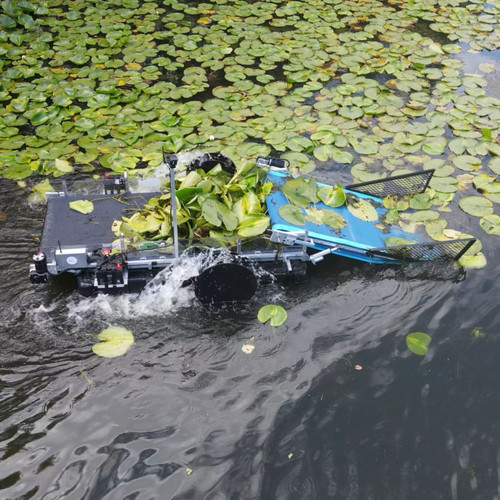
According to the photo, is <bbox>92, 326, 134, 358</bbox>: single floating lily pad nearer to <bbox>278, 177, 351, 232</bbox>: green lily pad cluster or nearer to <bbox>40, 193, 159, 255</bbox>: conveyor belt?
<bbox>40, 193, 159, 255</bbox>: conveyor belt

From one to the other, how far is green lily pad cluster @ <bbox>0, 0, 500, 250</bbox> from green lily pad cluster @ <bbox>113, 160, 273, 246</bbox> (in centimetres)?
146

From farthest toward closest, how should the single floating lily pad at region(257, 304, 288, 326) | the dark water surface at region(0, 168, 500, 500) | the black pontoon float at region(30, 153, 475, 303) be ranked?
the single floating lily pad at region(257, 304, 288, 326)
the black pontoon float at region(30, 153, 475, 303)
the dark water surface at region(0, 168, 500, 500)

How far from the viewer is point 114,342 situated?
5254mm

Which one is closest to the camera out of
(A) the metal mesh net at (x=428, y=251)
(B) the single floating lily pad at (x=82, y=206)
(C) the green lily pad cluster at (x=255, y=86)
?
(A) the metal mesh net at (x=428, y=251)

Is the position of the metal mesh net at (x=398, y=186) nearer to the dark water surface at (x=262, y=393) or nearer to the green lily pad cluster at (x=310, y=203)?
the green lily pad cluster at (x=310, y=203)

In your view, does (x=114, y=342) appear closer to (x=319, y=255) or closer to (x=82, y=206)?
(x=82, y=206)

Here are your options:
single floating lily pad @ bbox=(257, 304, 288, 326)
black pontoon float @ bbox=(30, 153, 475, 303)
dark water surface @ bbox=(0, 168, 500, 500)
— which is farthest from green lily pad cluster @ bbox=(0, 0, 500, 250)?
single floating lily pad @ bbox=(257, 304, 288, 326)

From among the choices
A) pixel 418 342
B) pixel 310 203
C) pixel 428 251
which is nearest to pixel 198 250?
pixel 310 203

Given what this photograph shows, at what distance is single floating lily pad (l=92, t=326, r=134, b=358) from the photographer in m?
5.17

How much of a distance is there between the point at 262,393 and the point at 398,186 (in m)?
3.09

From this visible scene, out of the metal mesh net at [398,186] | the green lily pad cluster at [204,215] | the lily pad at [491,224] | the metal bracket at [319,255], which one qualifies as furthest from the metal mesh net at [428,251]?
the green lily pad cluster at [204,215]

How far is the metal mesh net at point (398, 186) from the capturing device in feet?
21.3

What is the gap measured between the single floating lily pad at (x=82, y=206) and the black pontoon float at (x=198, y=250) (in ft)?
0.15

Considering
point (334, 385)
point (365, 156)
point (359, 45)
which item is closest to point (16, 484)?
point (334, 385)
